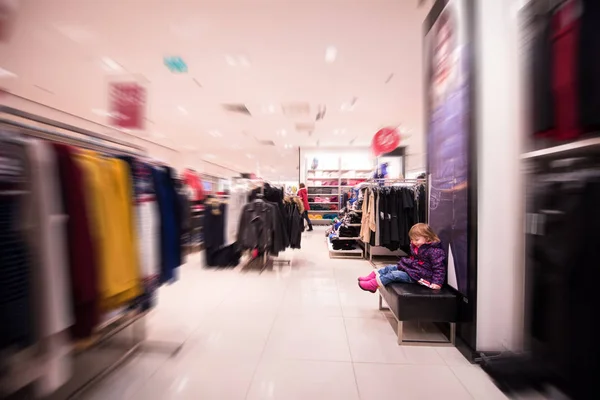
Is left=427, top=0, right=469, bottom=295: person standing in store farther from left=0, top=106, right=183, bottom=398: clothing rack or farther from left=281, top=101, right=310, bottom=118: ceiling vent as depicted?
left=281, top=101, right=310, bottom=118: ceiling vent

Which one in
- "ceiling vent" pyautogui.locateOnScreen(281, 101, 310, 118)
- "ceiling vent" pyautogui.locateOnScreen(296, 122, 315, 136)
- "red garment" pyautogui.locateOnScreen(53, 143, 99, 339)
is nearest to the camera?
"red garment" pyautogui.locateOnScreen(53, 143, 99, 339)

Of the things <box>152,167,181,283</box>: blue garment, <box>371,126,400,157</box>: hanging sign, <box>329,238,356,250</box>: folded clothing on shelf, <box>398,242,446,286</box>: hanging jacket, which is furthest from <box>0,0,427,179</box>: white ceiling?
<box>329,238,356,250</box>: folded clothing on shelf

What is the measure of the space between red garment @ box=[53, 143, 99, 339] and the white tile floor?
90 centimetres

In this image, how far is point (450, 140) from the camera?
2.14m

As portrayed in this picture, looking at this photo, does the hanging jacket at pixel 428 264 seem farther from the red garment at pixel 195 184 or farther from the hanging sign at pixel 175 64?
the hanging sign at pixel 175 64

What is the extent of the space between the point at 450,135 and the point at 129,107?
3805mm

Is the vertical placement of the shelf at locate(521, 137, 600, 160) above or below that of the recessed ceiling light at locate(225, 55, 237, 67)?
below

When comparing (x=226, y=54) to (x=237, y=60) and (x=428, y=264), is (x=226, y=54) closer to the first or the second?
(x=237, y=60)

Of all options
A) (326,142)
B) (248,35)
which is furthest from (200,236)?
(326,142)

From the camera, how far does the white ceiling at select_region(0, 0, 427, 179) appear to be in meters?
3.10

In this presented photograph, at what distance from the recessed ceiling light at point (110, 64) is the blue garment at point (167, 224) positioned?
424 centimetres

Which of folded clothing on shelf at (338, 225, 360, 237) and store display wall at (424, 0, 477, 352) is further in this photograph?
folded clothing on shelf at (338, 225, 360, 237)

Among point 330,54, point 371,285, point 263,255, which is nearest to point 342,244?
point 263,255

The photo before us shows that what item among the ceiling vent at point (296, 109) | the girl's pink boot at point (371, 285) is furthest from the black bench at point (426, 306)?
the ceiling vent at point (296, 109)
